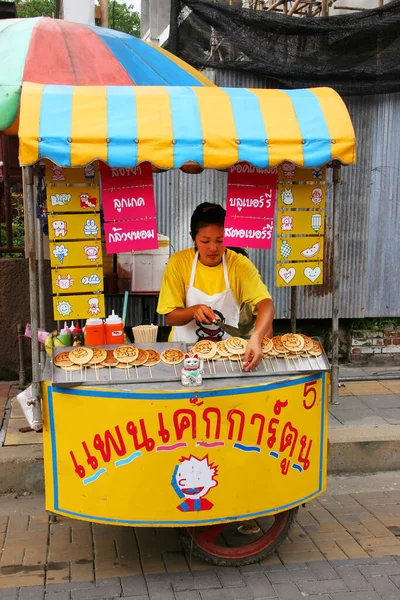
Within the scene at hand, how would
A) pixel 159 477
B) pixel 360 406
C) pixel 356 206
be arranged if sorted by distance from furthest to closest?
pixel 356 206, pixel 360 406, pixel 159 477

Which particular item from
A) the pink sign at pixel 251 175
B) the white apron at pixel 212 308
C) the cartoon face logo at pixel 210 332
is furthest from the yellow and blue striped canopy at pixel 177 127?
the cartoon face logo at pixel 210 332

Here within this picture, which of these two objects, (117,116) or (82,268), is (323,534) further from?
(117,116)

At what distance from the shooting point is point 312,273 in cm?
373

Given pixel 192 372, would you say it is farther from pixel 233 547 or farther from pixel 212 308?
pixel 233 547

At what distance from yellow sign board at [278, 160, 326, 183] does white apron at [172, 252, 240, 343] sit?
626mm

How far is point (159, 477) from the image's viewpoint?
2.95 metres

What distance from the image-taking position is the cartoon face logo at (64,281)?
339 cm

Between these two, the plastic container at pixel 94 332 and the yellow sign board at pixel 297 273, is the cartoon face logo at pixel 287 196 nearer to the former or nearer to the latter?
the yellow sign board at pixel 297 273

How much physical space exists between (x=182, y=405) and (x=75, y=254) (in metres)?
1.11

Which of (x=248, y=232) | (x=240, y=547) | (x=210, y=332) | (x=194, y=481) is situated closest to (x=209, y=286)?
(x=210, y=332)

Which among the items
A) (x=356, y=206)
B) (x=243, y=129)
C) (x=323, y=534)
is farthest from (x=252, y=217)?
(x=356, y=206)

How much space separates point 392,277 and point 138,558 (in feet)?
13.8

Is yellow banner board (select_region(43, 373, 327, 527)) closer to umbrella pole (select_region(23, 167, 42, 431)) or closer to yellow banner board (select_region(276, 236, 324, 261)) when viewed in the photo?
umbrella pole (select_region(23, 167, 42, 431))

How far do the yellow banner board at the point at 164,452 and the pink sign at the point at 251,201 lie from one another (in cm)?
106
